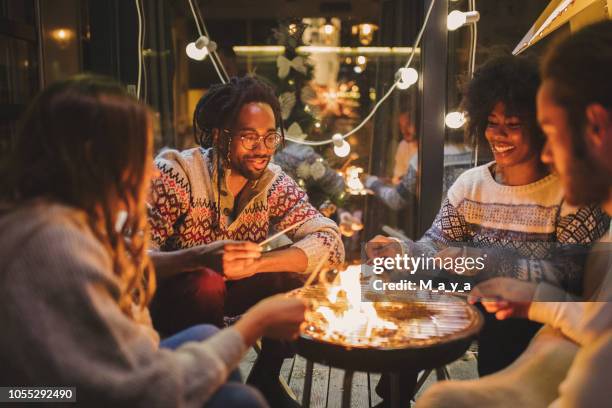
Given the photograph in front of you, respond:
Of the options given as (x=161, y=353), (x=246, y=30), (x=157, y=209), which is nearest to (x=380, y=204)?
(x=246, y=30)

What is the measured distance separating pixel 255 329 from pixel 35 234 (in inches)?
21.8

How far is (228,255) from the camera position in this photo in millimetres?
2004

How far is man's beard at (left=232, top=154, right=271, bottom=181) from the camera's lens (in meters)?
2.41

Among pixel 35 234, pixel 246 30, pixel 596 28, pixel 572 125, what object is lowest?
pixel 35 234

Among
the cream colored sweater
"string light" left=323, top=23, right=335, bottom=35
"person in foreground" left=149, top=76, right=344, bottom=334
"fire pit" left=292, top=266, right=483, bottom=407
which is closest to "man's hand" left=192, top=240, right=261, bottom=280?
"person in foreground" left=149, top=76, right=344, bottom=334

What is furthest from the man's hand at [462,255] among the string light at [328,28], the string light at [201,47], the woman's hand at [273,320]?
the string light at [328,28]

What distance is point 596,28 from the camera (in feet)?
4.63

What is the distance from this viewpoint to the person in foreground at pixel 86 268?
1.05m

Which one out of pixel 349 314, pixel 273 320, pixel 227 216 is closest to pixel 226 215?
pixel 227 216

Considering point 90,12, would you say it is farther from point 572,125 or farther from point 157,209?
point 572,125

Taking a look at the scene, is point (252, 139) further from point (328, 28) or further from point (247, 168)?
point (328, 28)

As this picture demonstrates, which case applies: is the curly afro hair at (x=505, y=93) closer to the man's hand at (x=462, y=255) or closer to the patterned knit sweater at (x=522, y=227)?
the patterned knit sweater at (x=522, y=227)

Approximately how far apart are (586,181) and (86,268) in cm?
114

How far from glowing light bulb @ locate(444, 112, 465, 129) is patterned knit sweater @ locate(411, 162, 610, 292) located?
2.58ft
